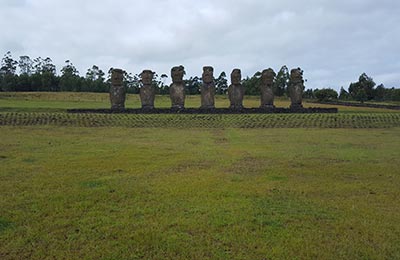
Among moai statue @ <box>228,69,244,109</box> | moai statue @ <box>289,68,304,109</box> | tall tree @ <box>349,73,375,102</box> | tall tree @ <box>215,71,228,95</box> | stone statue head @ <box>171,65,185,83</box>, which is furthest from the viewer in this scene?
tall tree @ <box>215,71,228,95</box>

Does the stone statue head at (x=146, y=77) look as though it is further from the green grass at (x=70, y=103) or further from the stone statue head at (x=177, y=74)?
the green grass at (x=70, y=103)

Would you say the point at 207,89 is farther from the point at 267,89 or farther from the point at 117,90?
the point at 117,90

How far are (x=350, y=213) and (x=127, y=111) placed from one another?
22900 mm

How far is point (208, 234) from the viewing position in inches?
181

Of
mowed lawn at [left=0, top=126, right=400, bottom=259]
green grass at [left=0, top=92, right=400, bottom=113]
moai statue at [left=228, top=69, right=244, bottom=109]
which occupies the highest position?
moai statue at [left=228, top=69, right=244, bottom=109]

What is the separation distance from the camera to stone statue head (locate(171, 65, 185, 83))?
1080 inches

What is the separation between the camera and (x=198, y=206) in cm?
570

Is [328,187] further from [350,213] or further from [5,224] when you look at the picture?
[5,224]

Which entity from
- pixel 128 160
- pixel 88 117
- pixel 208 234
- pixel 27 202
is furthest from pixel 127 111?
pixel 208 234

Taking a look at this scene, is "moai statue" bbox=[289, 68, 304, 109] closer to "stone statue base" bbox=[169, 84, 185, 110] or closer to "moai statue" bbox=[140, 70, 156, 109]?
"stone statue base" bbox=[169, 84, 185, 110]

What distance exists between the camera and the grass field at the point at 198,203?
4.28 meters

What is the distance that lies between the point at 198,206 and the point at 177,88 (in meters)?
22.1

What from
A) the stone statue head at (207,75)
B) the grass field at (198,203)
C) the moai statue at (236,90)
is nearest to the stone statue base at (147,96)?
the stone statue head at (207,75)

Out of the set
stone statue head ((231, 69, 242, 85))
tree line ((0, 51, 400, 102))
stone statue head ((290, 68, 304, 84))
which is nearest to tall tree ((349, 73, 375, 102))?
tree line ((0, 51, 400, 102))
